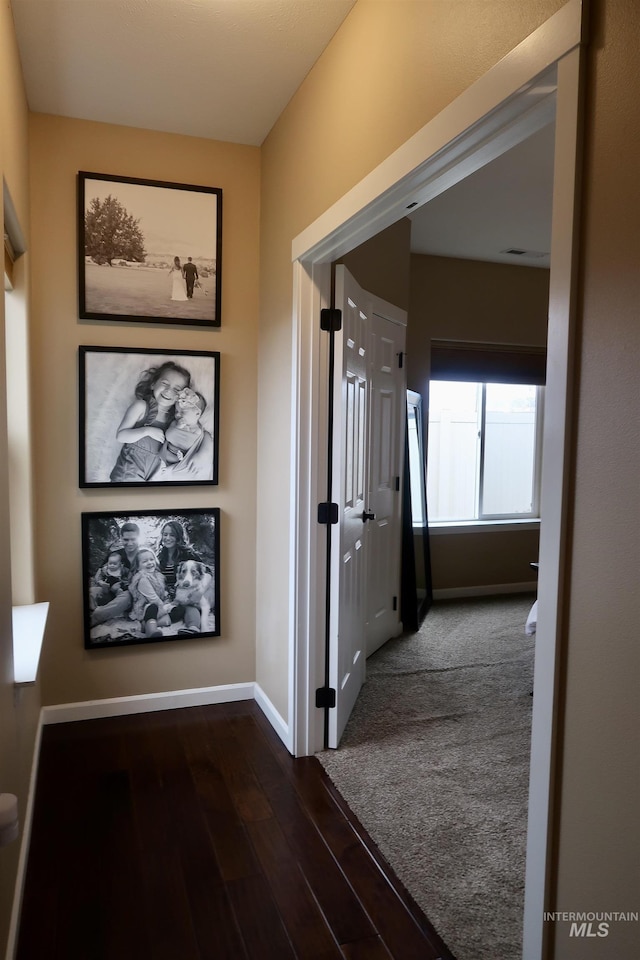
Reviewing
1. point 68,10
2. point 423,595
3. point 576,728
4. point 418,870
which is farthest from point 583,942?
point 423,595

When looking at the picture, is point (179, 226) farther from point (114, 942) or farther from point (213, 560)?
point (114, 942)

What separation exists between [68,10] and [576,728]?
2.57 metres

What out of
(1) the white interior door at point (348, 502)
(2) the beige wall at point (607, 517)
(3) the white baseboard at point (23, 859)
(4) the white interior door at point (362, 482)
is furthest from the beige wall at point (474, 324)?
(2) the beige wall at point (607, 517)

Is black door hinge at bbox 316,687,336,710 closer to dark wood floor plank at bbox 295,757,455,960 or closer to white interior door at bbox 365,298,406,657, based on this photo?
dark wood floor plank at bbox 295,757,455,960

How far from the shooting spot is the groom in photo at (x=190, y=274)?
3.16 metres

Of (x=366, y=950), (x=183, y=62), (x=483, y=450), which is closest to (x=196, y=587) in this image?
(x=366, y=950)

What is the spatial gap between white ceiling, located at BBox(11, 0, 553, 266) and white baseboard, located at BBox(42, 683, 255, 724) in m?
2.69

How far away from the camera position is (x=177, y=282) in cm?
315

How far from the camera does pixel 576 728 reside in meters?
1.23

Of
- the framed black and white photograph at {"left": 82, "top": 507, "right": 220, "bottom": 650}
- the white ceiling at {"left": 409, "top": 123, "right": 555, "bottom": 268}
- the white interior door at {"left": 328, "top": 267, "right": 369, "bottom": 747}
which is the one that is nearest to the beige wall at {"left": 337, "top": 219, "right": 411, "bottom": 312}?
the white ceiling at {"left": 409, "top": 123, "right": 555, "bottom": 268}

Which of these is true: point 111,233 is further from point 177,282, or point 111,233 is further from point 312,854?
point 312,854

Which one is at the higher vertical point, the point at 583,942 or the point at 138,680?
the point at 583,942

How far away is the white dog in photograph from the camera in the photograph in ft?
10.7

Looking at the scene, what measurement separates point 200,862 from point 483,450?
425cm
